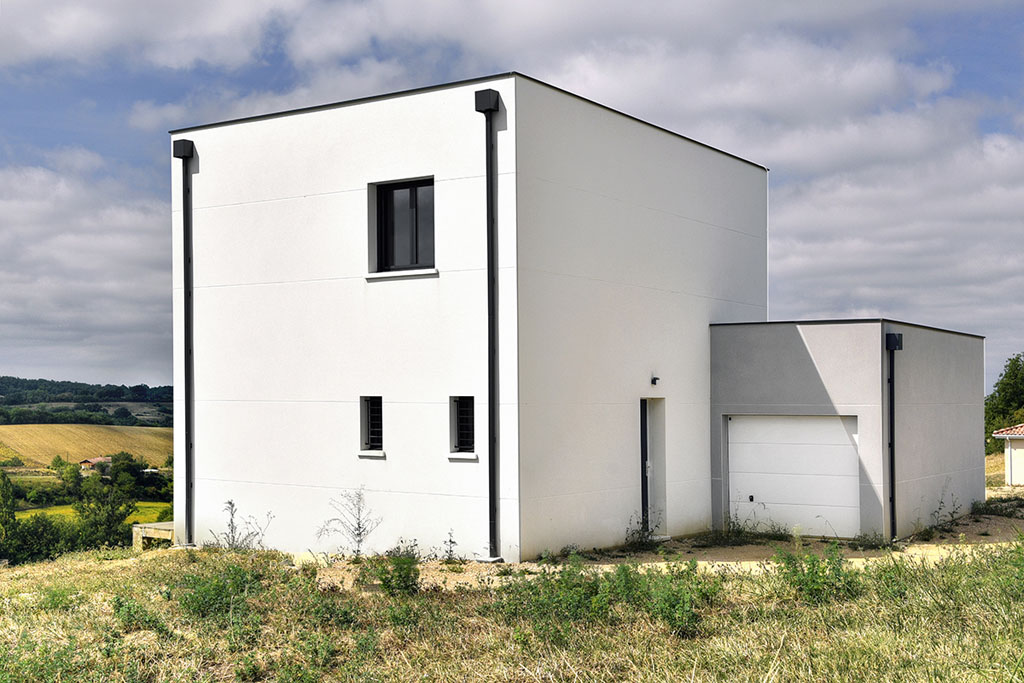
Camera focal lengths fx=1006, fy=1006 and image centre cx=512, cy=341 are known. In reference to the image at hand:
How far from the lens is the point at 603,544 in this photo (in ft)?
46.5

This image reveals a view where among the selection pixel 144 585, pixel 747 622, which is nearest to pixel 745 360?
pixel 747 622

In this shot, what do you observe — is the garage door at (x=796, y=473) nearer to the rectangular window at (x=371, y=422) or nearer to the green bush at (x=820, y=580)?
the green bush at (x=820, y=580)

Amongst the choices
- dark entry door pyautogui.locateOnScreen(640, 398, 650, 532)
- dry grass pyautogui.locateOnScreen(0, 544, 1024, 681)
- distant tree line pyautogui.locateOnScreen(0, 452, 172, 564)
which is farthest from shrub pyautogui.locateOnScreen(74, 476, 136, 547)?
dark entry door pyautogui.locateOnScreen(640, 398, 650, 532)

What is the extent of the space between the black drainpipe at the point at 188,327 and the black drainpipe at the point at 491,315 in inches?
213

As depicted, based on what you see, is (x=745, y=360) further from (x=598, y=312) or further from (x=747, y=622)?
(x=747, y=622)

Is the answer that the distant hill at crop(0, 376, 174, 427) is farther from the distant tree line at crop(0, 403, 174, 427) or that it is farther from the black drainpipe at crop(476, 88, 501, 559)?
the black drainpipe at crop(476, 88, 501, 559)

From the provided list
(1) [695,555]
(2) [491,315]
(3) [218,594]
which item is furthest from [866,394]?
(3) [218,594]

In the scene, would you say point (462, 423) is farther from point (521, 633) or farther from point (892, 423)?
point (892, 423)

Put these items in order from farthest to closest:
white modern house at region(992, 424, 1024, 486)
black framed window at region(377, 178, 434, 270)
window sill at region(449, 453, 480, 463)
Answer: white modern house at region(992, 424, 1024, 486), black framed window at region(377, 178, 434, 270), window sill at region(449, 453, 480, 463)

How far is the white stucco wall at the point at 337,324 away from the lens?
13250 millimetres

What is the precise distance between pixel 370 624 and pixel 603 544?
5.63m

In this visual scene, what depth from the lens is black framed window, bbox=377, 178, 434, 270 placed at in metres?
14.0

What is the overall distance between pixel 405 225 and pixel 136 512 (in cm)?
827

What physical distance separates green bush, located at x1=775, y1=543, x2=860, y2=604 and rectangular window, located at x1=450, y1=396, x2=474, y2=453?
4.82 metres
